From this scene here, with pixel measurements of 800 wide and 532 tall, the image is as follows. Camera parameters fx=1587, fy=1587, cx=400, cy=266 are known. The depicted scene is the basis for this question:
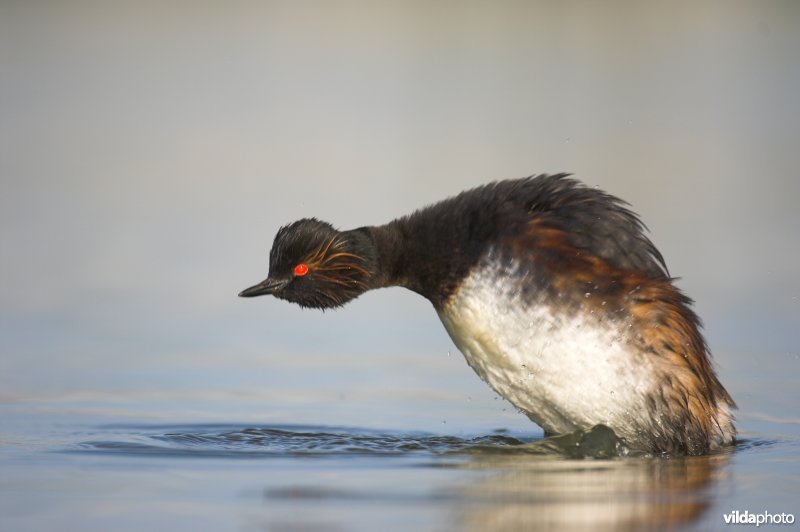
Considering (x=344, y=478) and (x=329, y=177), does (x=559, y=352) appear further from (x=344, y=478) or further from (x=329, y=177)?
(x=329, y=177)

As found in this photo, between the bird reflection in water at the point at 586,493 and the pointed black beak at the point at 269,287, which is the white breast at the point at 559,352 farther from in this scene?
the pointed black beak at the point at 269,287

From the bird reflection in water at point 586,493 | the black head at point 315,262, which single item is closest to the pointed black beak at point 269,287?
the black head at point 315,262

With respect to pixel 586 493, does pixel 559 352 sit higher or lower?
higher

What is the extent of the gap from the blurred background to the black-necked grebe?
2.97ft

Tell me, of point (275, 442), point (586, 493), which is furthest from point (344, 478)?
point (275, 442)

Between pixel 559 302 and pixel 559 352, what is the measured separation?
252 millimetres

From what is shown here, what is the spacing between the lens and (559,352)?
7949mm

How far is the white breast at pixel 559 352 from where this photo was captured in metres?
7.96

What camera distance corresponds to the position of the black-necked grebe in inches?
314

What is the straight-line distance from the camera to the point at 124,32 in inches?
893

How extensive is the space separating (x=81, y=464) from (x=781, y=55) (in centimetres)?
1627

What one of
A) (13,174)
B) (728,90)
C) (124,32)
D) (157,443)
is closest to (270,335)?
(157,443)

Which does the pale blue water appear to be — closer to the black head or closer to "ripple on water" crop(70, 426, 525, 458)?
"ripple on water" crop(70, 426, 525, 458)

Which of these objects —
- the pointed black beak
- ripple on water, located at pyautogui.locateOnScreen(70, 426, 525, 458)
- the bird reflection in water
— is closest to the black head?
the pointed black beak
